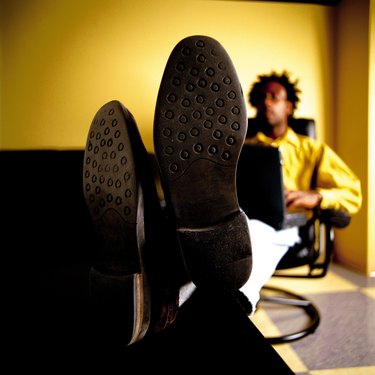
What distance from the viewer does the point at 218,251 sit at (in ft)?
1.97

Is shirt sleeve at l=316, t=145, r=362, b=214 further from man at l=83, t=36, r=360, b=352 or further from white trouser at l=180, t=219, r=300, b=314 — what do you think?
man at l=83, t=36, r=360, b=352

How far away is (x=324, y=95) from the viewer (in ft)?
6.42

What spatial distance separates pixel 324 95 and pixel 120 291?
179 centimetres

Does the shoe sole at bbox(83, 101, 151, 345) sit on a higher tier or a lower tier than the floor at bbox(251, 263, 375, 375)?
higher

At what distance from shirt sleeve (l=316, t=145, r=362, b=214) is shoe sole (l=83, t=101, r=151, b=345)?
2.49 feet

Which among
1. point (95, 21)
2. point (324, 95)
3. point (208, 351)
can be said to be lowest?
point (208, 351)

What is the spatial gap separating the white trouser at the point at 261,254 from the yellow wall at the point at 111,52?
97cm

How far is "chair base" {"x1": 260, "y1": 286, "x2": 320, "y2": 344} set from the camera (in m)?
1.08

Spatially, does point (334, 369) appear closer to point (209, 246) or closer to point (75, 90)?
point (209, 246)

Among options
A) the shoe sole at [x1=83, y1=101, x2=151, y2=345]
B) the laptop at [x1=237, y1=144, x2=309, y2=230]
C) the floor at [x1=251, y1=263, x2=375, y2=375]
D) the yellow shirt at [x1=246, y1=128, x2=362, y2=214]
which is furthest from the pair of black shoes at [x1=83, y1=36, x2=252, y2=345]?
the yellow shirt at [x1=246, y1=128, x2=362, y2=214]

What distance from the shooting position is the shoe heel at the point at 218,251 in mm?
594

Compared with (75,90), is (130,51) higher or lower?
higher

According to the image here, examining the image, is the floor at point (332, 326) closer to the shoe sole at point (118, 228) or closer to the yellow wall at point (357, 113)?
the yellow wall at point (357, 113)

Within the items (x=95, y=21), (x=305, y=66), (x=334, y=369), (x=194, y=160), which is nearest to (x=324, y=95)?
(x=305, y=66)
